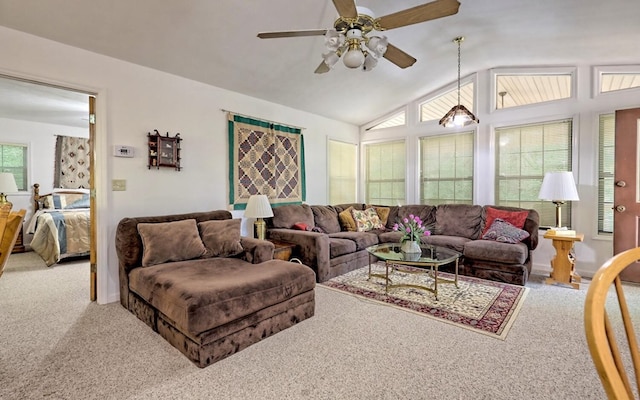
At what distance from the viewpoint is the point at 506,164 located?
4609 mm

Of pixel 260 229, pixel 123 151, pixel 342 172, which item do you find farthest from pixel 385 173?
pixel 123 151

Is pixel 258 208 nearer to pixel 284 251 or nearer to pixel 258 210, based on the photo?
pixel 258 210

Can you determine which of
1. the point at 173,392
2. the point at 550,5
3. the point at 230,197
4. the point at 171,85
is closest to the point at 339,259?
the point at 230,197

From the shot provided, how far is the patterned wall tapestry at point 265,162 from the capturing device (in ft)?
13.5

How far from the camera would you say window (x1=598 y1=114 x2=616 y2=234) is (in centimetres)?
381

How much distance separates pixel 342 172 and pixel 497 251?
305 centimetres

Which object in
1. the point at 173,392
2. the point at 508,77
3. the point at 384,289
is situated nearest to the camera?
the point at 173,392

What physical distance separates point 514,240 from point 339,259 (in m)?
2.19

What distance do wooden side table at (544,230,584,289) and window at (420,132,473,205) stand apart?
149cm

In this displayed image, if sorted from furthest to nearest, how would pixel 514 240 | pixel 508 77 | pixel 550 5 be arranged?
pixel 508 77, pixel 514 240, pixel 550 5

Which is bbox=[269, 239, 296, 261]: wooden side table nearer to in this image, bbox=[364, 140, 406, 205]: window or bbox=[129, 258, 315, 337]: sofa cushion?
bbox=[129, 258, 315, 337]: sofa cushion

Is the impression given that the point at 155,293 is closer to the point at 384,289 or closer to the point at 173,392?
the point at 173,392

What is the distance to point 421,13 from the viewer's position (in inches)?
78.7

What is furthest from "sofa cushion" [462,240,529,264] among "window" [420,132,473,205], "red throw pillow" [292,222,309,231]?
"red throw pillow" [292,222,309,231]
